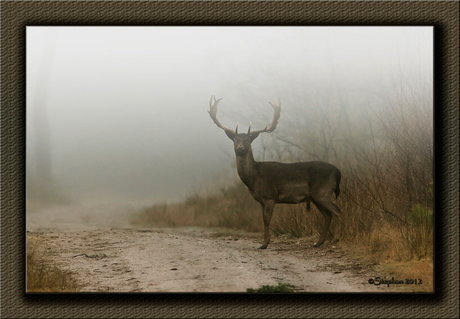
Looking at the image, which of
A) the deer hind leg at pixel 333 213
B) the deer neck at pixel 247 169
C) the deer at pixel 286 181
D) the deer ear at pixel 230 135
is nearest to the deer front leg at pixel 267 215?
the deer at pixel 286 181

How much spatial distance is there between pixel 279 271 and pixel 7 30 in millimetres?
3721

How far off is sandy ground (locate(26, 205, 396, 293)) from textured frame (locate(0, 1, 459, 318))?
214 mm

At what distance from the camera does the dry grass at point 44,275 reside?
5.57 meters

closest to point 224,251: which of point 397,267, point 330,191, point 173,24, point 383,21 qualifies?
point 330,191

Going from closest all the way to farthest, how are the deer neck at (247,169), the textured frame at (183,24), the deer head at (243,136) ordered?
the textured frame at (183,24) < the deer head at (243,136) < the deer neck at (247,169)

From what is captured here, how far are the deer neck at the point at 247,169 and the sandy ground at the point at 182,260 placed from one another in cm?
82

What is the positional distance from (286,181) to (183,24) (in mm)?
2421

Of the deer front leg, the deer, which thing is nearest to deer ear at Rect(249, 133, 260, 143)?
the deer

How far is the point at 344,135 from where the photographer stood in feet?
23.2

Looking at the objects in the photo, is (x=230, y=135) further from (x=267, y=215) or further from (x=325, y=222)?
(x=325, y=222)

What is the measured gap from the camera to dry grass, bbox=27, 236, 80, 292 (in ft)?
18.3

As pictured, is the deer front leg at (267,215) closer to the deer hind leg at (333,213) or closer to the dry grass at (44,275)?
the deer hind leg at (333,213)

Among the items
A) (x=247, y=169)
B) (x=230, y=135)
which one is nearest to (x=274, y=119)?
(x=230, y=135)

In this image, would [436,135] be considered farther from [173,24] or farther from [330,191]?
[173,24]
